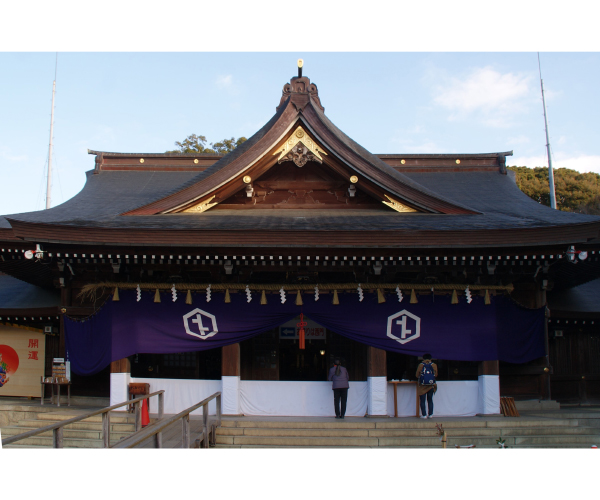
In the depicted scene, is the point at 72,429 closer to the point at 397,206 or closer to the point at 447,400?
the point at 447,400

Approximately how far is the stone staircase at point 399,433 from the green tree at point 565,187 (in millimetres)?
26624

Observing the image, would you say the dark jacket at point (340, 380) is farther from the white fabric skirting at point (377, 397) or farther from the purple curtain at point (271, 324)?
the purple curtain at point (271, 324)

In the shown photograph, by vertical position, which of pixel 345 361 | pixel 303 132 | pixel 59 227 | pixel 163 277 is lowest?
pixel 345 361

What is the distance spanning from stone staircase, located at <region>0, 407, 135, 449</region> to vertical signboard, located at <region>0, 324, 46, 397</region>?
2.15 m

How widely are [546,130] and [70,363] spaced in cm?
2716

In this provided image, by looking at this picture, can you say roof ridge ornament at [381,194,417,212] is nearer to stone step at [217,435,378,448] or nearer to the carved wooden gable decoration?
the carved wooden gable decoration

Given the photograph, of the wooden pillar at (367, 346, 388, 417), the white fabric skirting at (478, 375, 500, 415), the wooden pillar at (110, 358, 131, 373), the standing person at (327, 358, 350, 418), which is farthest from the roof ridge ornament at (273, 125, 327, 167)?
the white fabric skirting at (478, 375, 500, 415)

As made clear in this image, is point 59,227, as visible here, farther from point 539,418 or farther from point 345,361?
point 539,418

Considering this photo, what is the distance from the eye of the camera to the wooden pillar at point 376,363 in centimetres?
978

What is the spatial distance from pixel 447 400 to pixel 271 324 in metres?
3.89

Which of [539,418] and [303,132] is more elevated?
[303,132]

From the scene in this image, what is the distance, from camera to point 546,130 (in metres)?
27.6

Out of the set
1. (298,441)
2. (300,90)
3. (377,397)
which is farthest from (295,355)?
(300,90)

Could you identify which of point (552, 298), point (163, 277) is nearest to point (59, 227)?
point (163, 277)
